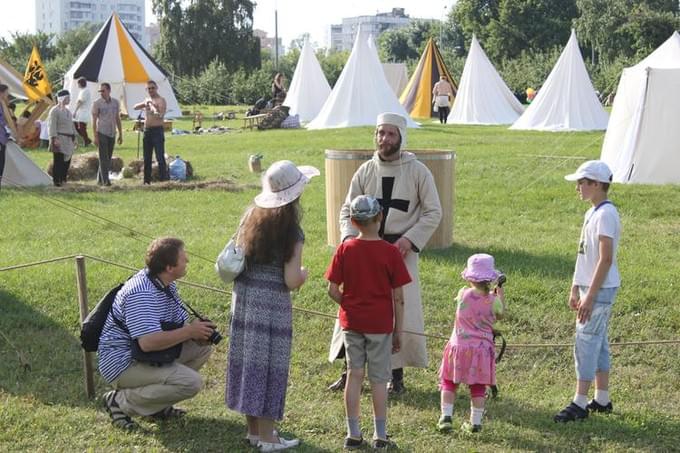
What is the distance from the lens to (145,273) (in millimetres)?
5293

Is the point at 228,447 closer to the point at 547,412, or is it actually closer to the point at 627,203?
the point at 547,412

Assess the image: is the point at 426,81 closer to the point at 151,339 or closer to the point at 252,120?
the point at 252,120

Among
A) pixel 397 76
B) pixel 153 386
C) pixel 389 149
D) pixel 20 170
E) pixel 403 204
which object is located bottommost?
pixel 153 386

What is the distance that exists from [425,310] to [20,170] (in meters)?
9.62

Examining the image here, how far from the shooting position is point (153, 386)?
5281 mm

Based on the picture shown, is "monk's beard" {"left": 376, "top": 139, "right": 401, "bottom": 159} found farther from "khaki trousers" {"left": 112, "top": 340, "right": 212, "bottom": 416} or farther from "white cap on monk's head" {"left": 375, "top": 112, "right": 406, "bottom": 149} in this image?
"khaki trousers" {"left": 112, "top": 340, "right": 212, "bottom": 416}

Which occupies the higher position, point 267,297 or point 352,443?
point 267,297

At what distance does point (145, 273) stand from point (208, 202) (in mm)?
7703

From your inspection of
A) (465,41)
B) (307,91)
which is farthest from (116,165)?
(465,41)

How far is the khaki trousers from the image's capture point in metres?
5.27

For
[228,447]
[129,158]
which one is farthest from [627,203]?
[129,158]

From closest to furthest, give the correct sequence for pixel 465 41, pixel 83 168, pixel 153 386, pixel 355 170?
pixel 153 386, pixel 355 170, pixel 83 168, pixel 465 41

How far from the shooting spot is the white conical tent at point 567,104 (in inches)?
1018

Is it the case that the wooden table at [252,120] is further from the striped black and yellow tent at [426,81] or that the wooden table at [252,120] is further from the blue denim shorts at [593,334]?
the blue denim shorts at [593,334]
